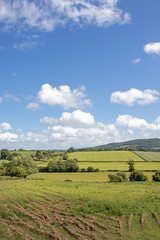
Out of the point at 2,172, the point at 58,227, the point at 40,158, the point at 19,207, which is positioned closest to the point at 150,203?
the point at 58,227

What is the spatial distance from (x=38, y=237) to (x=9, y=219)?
6.91 m

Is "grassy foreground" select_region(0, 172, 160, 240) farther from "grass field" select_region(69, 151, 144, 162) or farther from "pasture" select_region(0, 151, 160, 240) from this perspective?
"grass field" select_region(69, 151, 144, 162)

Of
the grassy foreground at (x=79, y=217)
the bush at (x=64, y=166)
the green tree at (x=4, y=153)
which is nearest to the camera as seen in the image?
the grassy foreground at (x=79, y=217)

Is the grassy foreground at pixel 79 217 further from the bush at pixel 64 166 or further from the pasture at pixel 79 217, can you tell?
the bush at pixel 64 166

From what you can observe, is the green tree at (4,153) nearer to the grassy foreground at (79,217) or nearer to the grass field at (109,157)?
the grass field at (109,157)

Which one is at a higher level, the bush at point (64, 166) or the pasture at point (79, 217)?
the pasture at point (79, 217)

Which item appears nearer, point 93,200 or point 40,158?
point 93,200

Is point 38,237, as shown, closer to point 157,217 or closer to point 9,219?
point 9,219

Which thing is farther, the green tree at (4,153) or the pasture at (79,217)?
the green tree at (4,153)

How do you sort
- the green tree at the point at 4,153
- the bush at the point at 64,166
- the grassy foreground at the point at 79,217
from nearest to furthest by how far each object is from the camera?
the grassy foreground at the point at 79,217 < the bush at the point at 64,166 < the green tree at the point at 4,153

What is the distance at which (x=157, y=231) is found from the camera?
1925cm

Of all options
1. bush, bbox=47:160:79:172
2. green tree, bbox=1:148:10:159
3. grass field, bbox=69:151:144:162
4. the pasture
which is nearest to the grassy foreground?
the pasture

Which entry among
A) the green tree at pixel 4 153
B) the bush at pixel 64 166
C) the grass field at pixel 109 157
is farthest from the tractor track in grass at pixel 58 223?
the green tree at pixel 4 153

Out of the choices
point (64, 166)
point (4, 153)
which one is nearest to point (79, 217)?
point (64, 166)
